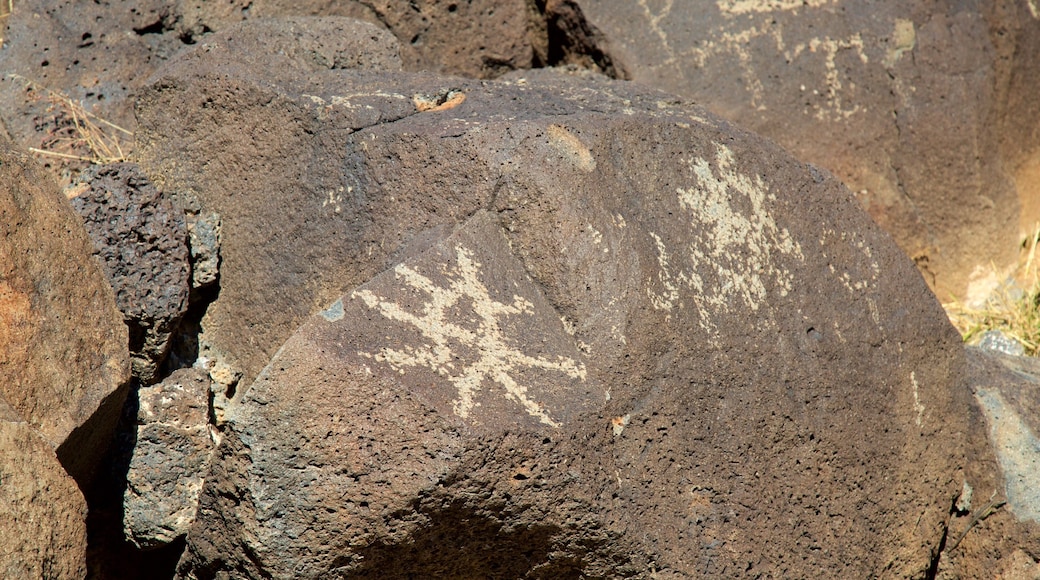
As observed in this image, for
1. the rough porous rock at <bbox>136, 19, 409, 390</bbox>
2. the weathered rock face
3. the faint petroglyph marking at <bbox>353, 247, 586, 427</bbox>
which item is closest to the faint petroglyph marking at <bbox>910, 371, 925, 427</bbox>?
the weathered rock face

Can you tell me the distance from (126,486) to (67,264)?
0.41 m

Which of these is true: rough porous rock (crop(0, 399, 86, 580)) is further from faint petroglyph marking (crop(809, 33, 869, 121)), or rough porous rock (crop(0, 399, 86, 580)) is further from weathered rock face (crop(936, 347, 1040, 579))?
faint petroglyph marking (crop(809, 33, 869, 121))

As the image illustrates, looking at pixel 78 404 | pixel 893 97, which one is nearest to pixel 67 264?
pixel 78 404

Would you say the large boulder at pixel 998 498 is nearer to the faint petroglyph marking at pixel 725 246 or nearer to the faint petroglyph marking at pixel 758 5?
the faint petroglyph marking at pixel 725 246

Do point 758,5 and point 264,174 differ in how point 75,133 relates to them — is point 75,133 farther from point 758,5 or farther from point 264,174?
point 758,5

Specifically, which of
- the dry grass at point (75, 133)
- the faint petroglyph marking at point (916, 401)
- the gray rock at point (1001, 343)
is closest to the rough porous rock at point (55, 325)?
the dry grass at point (75, 133)

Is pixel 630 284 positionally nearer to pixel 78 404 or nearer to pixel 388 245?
pixel 388 245

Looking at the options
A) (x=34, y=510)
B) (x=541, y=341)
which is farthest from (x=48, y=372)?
(x=541, y=341)

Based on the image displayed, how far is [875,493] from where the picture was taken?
1932 mm

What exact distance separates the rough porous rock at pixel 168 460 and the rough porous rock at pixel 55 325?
0.29ft

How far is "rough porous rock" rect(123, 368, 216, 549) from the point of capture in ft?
5.79

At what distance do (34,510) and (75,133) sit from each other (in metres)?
1.15

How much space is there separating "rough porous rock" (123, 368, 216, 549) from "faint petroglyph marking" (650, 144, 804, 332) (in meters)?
0.84

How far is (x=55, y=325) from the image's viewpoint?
1.60 meters
